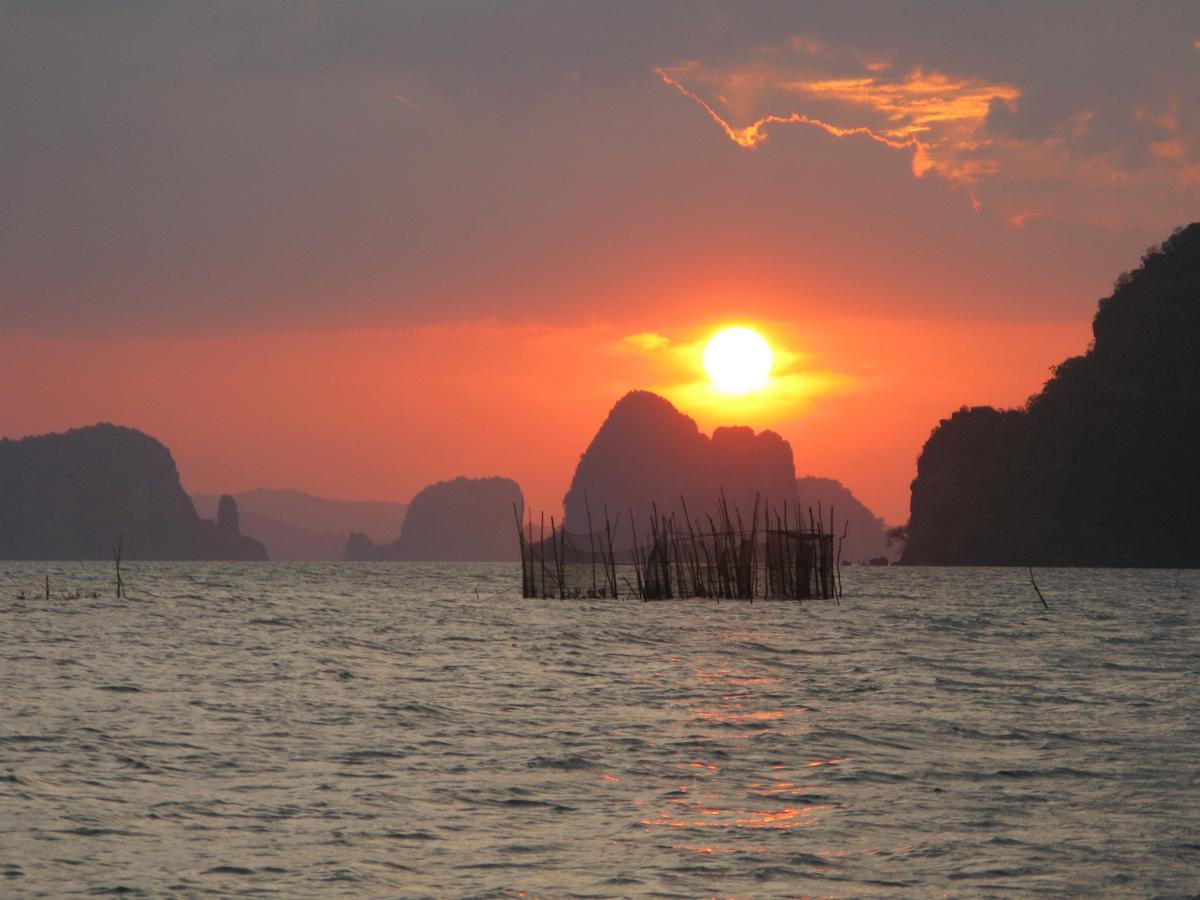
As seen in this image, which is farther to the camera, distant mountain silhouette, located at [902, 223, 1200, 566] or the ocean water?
distant mountain silhouette, located at [902, 223, 1200, 566]

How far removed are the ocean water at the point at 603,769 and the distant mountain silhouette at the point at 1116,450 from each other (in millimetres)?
88409

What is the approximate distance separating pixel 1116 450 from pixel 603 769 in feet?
370

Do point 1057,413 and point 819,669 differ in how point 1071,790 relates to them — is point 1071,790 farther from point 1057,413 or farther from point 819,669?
point 1057,413

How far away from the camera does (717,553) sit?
52.2 m

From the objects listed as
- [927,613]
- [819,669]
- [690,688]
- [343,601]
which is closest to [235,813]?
[690,688]

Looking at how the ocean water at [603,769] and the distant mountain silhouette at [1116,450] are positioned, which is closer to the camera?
the ocean water at [603,769]

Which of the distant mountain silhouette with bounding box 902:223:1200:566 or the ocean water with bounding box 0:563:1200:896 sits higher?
the distant mountain silhouette with bounding box 902:223:1200:566

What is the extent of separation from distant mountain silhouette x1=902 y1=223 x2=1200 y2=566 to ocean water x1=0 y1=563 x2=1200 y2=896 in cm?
8841

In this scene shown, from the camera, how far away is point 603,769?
654 inches

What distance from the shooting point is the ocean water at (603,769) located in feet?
37.8

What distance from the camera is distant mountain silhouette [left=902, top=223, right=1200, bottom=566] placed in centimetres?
11925

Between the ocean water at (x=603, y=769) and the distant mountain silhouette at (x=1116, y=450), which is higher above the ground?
the distant mountain silhouette at (x=1116, y=450)

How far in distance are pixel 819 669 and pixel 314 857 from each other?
753 inches

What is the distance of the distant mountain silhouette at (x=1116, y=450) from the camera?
391 feet
